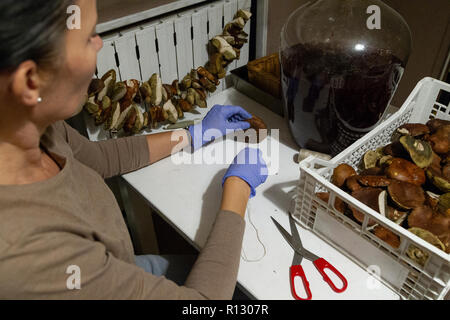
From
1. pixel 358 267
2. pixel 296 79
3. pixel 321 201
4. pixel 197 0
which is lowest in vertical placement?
pixel 358 267

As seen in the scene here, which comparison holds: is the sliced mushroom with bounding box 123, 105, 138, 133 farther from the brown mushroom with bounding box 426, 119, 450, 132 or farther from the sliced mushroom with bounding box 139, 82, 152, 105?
the brown mushroom with bounding box 426, 119, 450, 132

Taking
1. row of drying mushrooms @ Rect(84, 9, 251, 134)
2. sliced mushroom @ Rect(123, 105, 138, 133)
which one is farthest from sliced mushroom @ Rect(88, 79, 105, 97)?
sliced mushroom @ Rect(123, 105, 138, 133)

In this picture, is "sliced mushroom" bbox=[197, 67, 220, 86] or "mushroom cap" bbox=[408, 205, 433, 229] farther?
"sliced mushroom" bbox=[197, 67, 220, 86]

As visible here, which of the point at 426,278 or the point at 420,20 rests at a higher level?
the point at 420,20

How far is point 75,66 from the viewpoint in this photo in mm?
469

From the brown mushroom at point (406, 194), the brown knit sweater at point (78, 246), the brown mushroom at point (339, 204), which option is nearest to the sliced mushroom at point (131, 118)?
the brown knit sweater at point (78, 246)

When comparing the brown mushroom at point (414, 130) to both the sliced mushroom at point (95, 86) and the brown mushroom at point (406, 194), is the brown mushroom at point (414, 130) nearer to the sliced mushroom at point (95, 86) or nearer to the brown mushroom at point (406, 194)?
the brown mushroom at point (406, 194)

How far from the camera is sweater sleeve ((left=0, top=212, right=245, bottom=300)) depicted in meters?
0.45

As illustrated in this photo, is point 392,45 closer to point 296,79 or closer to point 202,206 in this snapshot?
point 296,79

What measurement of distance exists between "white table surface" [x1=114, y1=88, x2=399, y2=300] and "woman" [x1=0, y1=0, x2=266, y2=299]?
2.4 inches

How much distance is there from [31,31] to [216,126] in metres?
0.60

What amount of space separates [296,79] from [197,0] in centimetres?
41

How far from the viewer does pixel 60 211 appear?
0.52m

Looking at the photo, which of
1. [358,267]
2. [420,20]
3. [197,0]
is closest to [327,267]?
[358,267]
